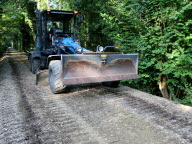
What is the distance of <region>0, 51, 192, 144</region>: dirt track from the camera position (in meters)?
2.81

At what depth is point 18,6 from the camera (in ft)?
67.3

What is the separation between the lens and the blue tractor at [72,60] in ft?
14.8

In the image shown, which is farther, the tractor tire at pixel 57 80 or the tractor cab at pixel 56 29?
the tractor cab at pixel 56 29

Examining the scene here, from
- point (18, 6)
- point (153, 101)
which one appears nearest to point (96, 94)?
point (153, 101)

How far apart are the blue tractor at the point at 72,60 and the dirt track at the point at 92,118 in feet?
1.74

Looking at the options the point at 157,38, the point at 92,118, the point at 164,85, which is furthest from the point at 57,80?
the point at 164,85

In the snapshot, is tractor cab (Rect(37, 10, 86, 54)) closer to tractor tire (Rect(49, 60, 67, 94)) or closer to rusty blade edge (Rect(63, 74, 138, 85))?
tractor tire (Rect(49, 60, 67, 94))

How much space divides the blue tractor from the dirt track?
20.9 inches

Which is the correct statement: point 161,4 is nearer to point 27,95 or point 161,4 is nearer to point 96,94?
point 96,94

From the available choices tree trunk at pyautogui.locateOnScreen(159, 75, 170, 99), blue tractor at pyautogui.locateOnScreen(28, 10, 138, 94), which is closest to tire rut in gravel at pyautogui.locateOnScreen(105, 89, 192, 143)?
blue tractor at pyautogui.locateOnScreen(28, 10, 138, 94)


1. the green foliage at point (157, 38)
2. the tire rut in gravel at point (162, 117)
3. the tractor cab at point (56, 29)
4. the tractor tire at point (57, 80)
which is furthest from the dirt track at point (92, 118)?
the tractor cab at point (56, 29)

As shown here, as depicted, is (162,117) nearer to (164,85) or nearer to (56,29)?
(164,85)

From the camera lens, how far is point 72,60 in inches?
177

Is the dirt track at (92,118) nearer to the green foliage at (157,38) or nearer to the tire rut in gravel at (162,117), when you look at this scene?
the tire rut in gravel at (162,117)
